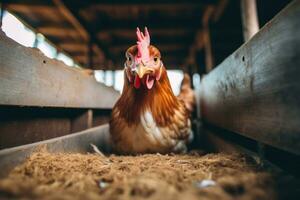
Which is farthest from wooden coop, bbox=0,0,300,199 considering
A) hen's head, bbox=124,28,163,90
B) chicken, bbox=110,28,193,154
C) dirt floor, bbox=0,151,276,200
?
hen's head, bbox=124,28,163,90

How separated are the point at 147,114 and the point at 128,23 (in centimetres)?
354

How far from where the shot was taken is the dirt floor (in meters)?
0.74

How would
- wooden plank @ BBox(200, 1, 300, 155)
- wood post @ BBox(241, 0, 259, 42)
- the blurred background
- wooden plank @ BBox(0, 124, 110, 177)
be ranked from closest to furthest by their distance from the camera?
wooden plank @ BBox(200, 1, 300, 155) → wooden plank @ BBox(0, 124, 110, 177) → wood post @ BBox(241, 0, 259, 42) → the blurred background

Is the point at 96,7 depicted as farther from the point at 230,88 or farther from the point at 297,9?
the point at 297,9

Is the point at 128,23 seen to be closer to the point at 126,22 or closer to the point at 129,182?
the point at 126,22

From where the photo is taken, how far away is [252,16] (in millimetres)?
2307

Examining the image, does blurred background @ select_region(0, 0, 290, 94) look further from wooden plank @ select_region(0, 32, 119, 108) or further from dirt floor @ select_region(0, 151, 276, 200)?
dirt floor @ select_region(0, 151, 276, 200)

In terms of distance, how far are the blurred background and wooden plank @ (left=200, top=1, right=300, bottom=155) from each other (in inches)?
93.9

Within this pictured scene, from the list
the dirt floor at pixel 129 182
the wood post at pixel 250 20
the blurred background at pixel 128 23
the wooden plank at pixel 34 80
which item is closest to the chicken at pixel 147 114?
the wooden plank at pixel 34 80

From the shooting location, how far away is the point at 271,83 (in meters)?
1.05

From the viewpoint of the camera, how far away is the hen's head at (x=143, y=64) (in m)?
1.55

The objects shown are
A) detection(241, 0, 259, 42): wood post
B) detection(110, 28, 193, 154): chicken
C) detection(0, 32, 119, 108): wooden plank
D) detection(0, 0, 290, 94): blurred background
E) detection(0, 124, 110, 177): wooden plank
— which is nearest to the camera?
detection(0, 124, 110, 177): wooden plank

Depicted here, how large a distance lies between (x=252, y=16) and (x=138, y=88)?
4.51ft

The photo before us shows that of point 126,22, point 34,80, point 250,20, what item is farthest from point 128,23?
point 34,80
